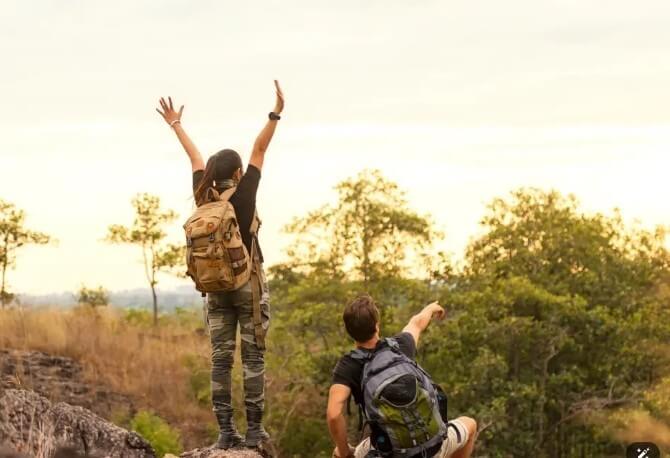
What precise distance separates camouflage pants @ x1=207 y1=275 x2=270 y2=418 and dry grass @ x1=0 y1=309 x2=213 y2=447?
637 inches

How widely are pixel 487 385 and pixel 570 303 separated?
305 cm

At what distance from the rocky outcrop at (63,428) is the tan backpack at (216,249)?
5.65 ft

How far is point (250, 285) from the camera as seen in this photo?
25.8 feet

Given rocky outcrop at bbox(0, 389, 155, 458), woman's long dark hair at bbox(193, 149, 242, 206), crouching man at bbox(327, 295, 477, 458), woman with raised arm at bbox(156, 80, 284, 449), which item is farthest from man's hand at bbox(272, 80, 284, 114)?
rocky outcrop at bbox(0, 389, 155, 458)

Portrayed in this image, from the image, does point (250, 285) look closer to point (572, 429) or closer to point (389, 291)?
point (389, 291)

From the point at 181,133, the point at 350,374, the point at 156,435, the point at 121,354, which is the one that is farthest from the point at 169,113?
the point at 121,354

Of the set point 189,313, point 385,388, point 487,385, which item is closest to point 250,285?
point 385,388

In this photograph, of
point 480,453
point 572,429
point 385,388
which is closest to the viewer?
point 385,388

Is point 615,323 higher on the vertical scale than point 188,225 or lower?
lower

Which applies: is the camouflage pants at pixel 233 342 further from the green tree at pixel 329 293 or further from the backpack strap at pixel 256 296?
the green tree at pixel 329 293

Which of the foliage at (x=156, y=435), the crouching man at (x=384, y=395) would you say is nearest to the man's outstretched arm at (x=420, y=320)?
the crouching man at (x=384, y=395)

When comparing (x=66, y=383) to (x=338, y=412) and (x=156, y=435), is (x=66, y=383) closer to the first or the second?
(x=156, y=435)

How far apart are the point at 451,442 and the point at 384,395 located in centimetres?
61

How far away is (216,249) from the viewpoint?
7.59 m
